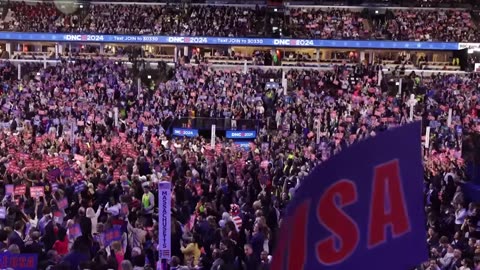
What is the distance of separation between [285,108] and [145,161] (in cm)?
1237

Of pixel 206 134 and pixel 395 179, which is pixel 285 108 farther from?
pixel 395 179

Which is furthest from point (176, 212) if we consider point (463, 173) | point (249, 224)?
point (463, 173)

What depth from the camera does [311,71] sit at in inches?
1565

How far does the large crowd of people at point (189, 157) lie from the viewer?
10.2m

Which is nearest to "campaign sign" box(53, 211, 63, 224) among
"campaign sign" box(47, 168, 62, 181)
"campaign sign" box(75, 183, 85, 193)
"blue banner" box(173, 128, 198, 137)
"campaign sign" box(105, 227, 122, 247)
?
"campaign sign" box(105, 227, 122, 247)

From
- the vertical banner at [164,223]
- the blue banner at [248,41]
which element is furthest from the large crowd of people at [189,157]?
the blue banner at [248,41]

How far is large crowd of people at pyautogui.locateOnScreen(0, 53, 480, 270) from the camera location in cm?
1020

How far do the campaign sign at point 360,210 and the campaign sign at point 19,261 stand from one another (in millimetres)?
6312

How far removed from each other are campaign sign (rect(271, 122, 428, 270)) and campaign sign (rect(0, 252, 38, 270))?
631 cm

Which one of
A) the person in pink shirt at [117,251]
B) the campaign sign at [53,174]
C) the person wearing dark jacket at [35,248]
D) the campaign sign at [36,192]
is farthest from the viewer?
the campaign sign at [53,174]

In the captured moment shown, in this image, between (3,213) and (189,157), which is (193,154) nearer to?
(189,157)

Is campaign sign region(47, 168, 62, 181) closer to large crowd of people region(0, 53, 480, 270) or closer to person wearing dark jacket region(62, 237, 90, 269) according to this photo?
large crowd of people region(0, 53, 480, 270)

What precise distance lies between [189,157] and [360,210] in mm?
14565

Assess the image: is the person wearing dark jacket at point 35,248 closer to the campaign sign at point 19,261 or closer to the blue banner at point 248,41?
the campaign sign at point 19,261
